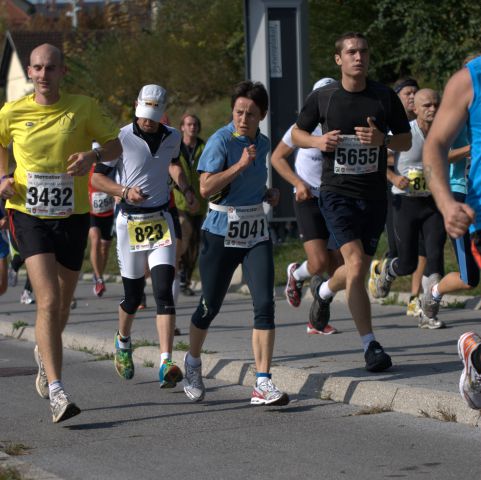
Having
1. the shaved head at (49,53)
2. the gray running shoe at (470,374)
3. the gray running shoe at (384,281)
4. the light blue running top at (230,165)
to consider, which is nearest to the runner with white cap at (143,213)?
the light blue running top at (230,165)

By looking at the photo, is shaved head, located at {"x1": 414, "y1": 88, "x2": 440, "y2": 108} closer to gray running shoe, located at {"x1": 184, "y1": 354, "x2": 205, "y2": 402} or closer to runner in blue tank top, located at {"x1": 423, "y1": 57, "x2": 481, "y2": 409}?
gray running shoe, located at {"x1": 184, "y1": 354, "x2": 205, "y2": 402}

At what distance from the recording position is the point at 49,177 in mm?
7891

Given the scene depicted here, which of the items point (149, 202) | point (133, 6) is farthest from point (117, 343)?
point (133, 6)

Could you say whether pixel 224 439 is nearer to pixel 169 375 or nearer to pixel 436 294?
pixel 169 375

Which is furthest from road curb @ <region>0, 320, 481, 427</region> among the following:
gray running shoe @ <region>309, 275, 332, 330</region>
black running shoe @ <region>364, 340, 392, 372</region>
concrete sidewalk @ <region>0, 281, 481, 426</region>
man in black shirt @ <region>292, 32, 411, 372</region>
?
gray running shoe @ <region>309, 275, 332, 330</region>

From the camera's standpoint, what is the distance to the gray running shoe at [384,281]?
12.3 meters

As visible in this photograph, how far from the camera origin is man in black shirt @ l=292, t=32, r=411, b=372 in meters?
8.61

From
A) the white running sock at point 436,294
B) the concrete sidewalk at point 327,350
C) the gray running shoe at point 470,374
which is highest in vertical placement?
the gray running shoe at point 470,374

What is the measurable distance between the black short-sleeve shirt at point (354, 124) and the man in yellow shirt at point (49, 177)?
5.11ft

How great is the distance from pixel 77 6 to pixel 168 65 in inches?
1281

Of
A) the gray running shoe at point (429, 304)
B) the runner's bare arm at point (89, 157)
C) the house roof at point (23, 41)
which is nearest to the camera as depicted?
the runner's bare arm at point (89, 157)

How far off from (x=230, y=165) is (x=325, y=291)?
2.41m

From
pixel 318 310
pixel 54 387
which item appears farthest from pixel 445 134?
pixel 318 310

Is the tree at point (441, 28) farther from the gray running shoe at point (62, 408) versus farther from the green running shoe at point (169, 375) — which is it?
the gray running shoe at point (62, 408)
